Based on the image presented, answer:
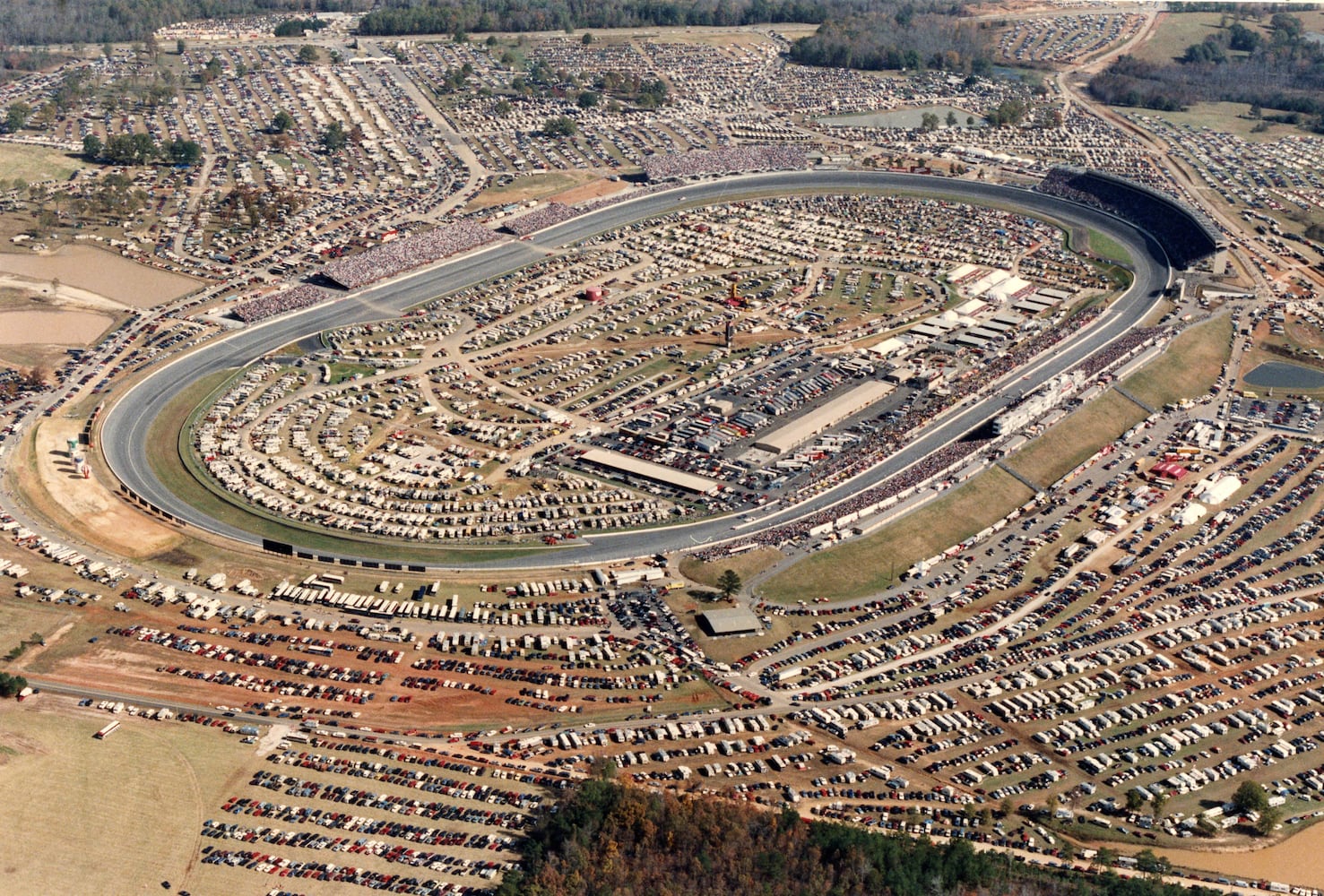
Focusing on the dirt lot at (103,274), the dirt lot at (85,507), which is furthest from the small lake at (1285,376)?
the dirt lot at (103,274)

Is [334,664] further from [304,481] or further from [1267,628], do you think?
[1267,628]

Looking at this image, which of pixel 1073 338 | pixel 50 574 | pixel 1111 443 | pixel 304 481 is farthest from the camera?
pixel 1073 338

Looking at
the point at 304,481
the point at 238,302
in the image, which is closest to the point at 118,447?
the point at 304,481

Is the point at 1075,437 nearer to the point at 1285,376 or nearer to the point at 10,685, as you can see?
the point at 1285,376

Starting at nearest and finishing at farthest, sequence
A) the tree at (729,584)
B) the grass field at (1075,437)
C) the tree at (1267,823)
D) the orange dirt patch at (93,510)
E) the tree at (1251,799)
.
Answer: the tree at (1267,823), the tree at (1251,799), the tree at (729,584), the orange dirt patch at (93,510), the grass field at (1075,437)

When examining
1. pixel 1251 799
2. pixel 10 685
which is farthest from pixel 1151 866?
pixel 10 685

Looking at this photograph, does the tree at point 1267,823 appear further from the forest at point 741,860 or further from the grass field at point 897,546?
the grass field at point 897,546
